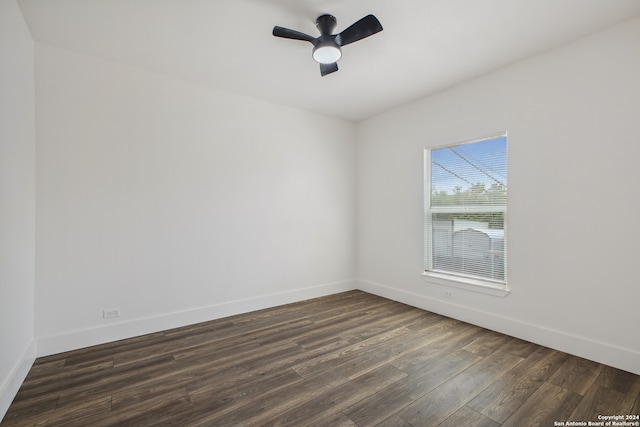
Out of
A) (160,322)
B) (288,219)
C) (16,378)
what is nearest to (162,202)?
(160,322)

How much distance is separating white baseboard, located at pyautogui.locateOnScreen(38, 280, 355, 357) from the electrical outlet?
0.30ft

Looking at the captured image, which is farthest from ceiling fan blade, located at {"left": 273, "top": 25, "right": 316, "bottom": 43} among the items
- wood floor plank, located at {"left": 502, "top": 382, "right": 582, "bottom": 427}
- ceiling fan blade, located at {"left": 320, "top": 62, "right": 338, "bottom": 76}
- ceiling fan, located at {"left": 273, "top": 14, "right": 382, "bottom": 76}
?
wood floor plank, located at {"left": 502, "top": 382, "right": 582, "bottom": 427}

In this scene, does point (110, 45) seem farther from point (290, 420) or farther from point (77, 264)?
point (290, 420)

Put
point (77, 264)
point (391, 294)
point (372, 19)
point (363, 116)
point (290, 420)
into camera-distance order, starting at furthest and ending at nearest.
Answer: point (363, 116)
point (391, 294)
point (77, 264)
point (372, 19)
point (290, 420)

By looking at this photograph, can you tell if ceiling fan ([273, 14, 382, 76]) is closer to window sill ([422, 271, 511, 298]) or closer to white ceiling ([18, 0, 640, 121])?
Result: white ceiling ([18, 0, 640, 121])

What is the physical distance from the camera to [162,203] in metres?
3.17

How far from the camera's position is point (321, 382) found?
2182 mm

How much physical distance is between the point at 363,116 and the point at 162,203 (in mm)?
3179

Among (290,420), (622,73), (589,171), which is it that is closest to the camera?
(290,420)

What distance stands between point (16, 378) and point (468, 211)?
441cm

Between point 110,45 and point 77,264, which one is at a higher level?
point 110,45

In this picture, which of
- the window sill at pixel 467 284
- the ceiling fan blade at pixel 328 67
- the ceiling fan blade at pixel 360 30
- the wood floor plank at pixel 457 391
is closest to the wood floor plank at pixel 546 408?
the wood floor plank at pixel 457 391

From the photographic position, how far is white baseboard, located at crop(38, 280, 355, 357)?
2.65m

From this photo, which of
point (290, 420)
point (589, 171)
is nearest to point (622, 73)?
point (589, 171)
